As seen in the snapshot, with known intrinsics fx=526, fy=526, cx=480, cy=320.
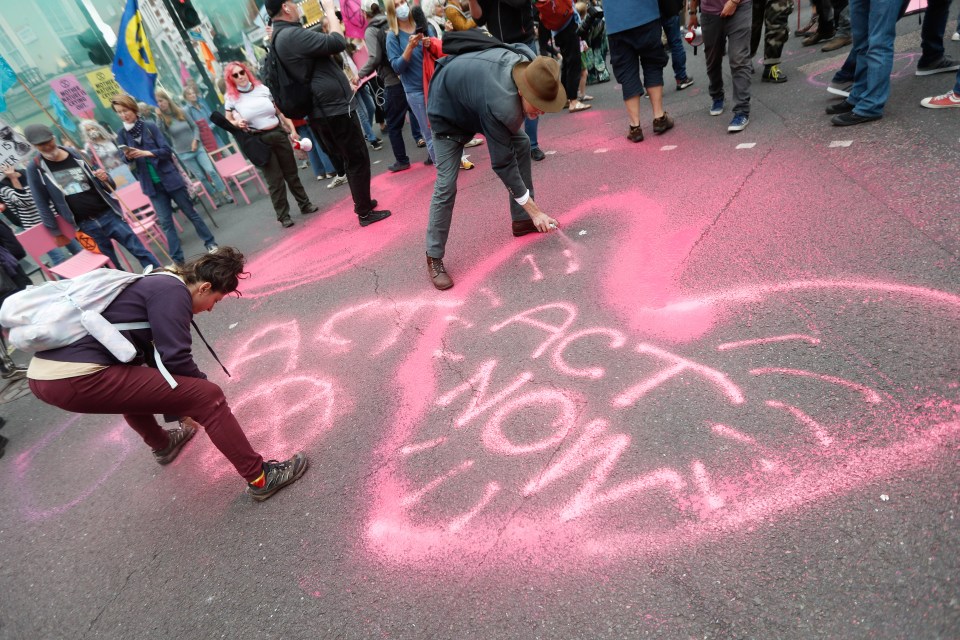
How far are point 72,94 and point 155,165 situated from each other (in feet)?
14.7

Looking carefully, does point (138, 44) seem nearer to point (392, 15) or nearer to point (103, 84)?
point (103, 84)

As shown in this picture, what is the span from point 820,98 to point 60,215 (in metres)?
7.45

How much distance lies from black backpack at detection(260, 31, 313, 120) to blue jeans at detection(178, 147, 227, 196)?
398 cm

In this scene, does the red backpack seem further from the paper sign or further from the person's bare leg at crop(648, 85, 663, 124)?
the paper sign

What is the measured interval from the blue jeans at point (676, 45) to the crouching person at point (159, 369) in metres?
5.89

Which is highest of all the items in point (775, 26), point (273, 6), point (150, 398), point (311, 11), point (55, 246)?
point (311, 11)

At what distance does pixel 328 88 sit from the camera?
493 centimetres

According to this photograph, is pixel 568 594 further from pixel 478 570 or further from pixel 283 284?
pixel 283 284

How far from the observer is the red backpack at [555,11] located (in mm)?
5902

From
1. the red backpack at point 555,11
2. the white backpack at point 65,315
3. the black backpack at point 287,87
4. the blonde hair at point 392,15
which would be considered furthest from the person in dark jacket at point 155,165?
the red backpack at point 555,11

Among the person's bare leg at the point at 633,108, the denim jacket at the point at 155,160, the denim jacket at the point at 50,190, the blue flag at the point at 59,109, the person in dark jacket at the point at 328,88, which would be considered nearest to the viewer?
the person in dark jacket at the point at 328,88

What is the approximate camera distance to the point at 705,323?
280 centimetres

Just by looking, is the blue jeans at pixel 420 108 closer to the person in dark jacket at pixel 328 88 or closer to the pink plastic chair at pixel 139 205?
the person in dark jacket at pixel 328 88

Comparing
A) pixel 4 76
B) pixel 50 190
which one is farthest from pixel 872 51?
pixel 4 76
